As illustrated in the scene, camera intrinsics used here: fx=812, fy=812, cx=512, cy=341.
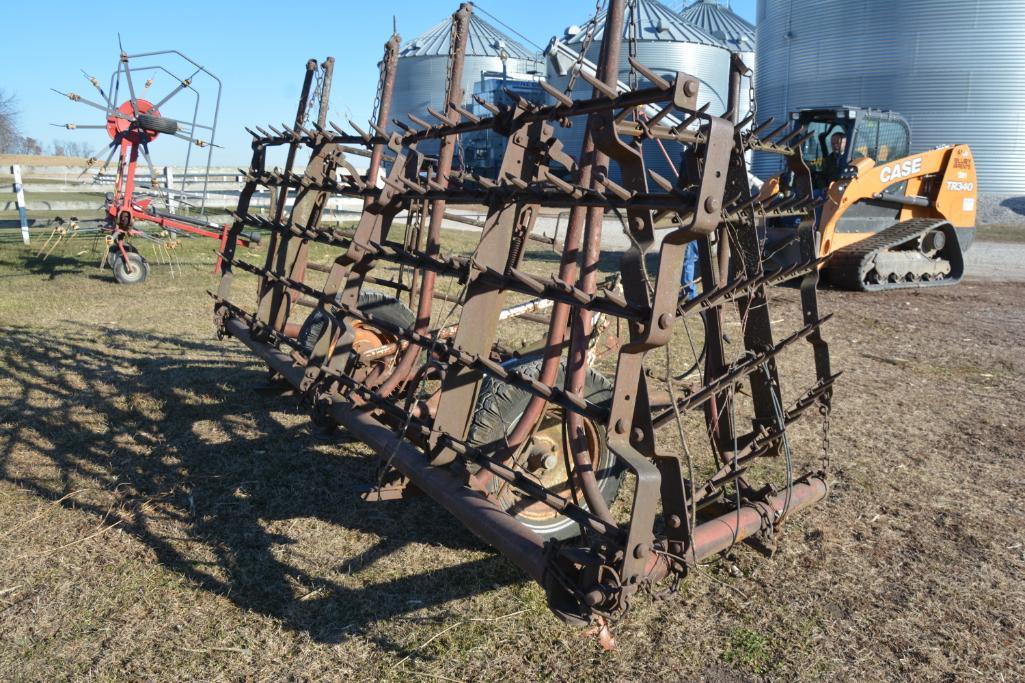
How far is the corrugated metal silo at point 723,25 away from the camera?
38344mm

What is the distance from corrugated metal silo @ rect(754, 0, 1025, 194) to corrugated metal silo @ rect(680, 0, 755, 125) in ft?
33.8

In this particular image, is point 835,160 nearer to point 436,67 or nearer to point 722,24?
point 436,67

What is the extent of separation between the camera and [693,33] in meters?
34.2

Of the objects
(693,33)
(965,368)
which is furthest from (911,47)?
(965,368)

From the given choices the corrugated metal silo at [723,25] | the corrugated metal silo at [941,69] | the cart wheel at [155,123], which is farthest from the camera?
the corrugated metal silo at [723,25]

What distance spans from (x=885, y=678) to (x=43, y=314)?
367 inches

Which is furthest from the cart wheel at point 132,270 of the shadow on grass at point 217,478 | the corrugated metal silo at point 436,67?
the corrugated metal silo at point 436,67

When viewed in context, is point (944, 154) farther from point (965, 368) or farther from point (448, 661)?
point (448, 661)

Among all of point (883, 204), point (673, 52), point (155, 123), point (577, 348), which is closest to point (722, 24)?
point (673, 52)

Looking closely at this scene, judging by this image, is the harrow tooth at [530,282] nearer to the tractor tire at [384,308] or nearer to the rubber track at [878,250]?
the tractor tire at [384,308]

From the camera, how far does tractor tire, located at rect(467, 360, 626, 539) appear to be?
364 centimetres

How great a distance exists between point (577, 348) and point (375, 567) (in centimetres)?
144

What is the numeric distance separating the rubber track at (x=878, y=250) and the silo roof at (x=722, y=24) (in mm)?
27636

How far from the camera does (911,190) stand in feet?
41.5
